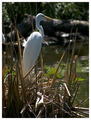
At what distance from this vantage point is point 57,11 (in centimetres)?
1140

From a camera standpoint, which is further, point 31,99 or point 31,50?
point 31,50

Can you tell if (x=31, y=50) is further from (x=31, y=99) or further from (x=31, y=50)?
(x=31, y=99)

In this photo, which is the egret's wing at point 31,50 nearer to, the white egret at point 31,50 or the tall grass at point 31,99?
the white egret at point 31,50

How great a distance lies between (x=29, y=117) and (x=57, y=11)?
9926mm

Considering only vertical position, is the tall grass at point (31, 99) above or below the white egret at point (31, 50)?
below

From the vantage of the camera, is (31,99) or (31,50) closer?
(31,99)

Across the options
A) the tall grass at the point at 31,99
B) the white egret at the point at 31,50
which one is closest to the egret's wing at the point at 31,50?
the white egret at the point at 31,50

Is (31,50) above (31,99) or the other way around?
above

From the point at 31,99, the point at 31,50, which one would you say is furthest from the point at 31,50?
the point at 31,99

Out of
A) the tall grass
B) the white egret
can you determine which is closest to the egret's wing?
the white egret

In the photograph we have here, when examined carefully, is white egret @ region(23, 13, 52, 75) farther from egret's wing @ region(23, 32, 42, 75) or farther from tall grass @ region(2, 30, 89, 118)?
tall grass @ region(2, 30, 89, 118)

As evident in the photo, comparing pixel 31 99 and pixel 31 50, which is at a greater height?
pixel 31 50

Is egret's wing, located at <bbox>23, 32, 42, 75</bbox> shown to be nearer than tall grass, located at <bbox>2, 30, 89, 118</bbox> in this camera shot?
No

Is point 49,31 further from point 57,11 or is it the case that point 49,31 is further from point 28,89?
point 28,89
